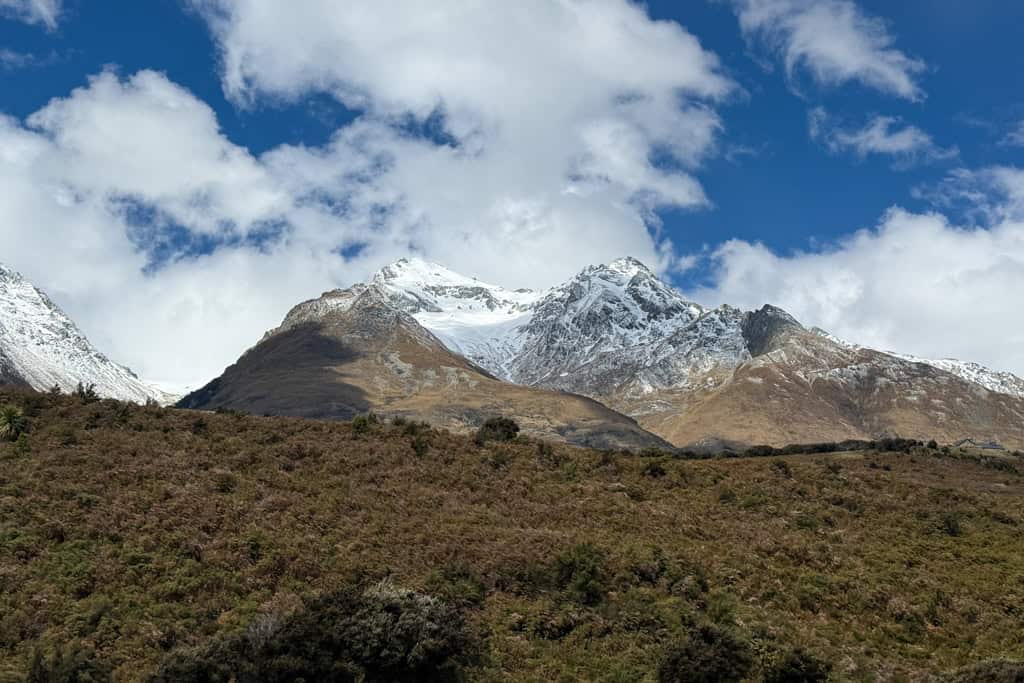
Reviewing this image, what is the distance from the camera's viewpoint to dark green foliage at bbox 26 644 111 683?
22656 millimetres

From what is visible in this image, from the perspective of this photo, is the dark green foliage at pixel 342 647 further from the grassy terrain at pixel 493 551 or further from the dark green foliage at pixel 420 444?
the dark green foliage at pixel 420 444

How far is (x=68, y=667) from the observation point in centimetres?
2298

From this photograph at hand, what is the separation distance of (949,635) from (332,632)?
71.3 feet

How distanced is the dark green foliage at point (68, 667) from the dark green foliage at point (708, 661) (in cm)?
1657

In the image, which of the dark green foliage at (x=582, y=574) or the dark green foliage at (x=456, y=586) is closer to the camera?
the dark green foliage at (x=456, y=586)

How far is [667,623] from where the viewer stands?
29.6m

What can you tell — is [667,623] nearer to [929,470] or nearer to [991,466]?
[929,470]

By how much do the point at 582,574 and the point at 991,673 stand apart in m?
14.1

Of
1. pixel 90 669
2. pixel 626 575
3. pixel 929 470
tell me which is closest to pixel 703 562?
pixel 626 575

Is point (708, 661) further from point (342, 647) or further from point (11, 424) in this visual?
point (11, 424)

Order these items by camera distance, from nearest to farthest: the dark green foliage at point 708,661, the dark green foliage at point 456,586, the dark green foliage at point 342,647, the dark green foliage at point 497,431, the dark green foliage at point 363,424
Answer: the dark green foliage at point 342,647, the dark green foliage at point 708,661, the dark green foliage at point 456,586, the dark green foliage at point 363,424, the dark green foliage at point 497,431

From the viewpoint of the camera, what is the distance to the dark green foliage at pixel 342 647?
77.2 feet

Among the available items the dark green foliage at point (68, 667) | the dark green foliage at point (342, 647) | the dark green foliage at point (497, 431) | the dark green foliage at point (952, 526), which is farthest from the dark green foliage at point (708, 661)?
the dark green foliage at point (497, 431)

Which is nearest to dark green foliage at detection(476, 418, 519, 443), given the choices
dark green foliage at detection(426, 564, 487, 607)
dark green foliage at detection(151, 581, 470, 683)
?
dark green foliage at detection(426, 564, 487, 607)
